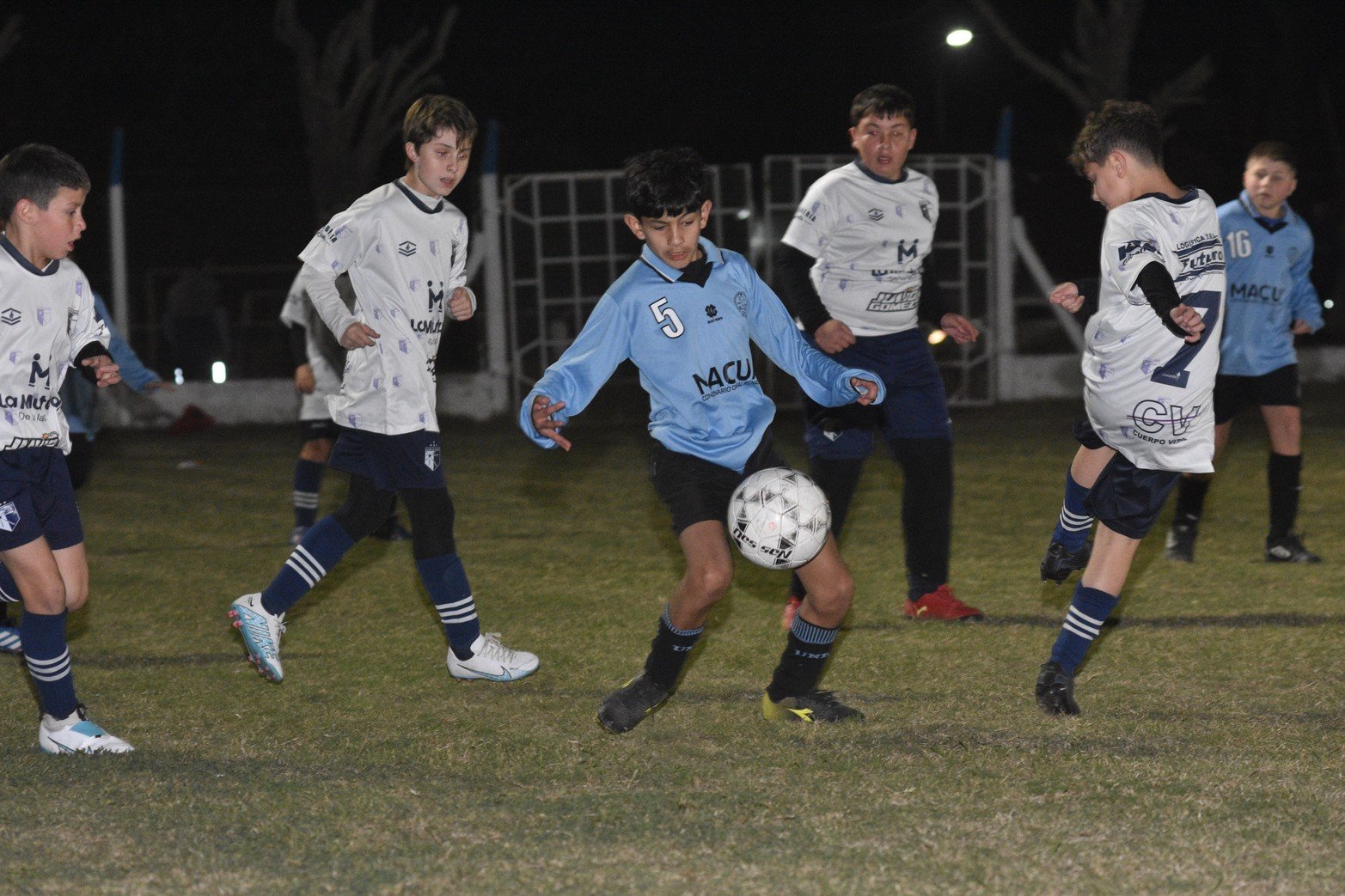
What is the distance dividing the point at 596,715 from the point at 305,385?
3642mm

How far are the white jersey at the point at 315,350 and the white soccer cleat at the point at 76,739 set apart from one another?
290 centimetres

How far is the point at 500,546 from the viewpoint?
8109 millimetres

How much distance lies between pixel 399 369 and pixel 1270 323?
4.10 metres

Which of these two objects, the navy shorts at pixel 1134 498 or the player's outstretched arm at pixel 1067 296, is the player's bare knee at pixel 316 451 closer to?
the player's outstretched arm at pixel 1067 296

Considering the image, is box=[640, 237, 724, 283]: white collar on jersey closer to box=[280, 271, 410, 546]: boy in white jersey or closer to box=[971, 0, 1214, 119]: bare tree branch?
box=[280, 271, 410, 546]: boy in white jersey

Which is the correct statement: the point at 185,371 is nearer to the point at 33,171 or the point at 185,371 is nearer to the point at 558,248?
the point at 558,248

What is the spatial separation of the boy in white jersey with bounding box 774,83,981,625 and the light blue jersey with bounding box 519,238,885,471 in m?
1.54

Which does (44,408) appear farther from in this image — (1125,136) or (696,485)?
(1125,136)

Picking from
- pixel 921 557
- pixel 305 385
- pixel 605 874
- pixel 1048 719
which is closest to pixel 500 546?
pixel 305 385

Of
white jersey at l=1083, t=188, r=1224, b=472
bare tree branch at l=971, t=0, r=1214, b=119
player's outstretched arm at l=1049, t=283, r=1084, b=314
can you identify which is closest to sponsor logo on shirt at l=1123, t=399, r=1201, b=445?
white jersey at l=1083, t=188, r=1224, b=472

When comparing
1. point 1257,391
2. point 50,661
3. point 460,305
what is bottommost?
point 50,661

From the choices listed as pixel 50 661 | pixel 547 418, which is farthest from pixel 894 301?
pixel 50 661

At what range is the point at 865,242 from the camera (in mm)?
5996

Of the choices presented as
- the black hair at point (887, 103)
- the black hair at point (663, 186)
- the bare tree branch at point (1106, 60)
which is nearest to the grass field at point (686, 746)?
the black hair at point (663, 186)
